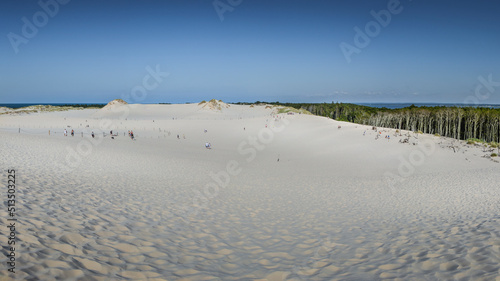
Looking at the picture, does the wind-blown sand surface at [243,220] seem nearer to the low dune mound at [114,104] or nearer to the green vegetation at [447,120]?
the green vegetation at [447,120]

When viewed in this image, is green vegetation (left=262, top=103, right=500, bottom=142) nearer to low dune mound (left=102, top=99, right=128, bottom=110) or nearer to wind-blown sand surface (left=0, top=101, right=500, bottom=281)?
wind-blown sand surface (left=0, top=101, right=500, bottom=281)

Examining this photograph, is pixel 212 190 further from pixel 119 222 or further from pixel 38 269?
pixel 38 269

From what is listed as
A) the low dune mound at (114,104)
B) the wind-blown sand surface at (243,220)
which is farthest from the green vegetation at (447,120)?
the low dune mound at (114,104)

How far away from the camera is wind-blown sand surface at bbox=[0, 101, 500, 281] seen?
17.0ft

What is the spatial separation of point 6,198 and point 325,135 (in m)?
41.7

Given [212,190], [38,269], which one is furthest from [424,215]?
[38,269]

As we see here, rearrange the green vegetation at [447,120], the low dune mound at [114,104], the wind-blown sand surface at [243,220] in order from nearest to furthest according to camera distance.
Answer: the wind-blown sand surface at [243,220], the green vegetation at [447,120], the low dune mound at [114,104]

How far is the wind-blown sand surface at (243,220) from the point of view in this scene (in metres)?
5.20

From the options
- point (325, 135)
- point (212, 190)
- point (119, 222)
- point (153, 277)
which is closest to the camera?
point (153, 277)

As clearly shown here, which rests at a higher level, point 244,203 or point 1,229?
point 1,229

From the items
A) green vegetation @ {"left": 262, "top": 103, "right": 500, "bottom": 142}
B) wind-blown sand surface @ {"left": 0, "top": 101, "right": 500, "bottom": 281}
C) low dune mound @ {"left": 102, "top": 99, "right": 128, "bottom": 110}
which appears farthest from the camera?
low dune mound @ {"left": 102, "top": 99, "right": 128, "bottom": 110}

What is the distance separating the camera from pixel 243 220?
974 cm

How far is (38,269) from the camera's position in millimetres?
4285

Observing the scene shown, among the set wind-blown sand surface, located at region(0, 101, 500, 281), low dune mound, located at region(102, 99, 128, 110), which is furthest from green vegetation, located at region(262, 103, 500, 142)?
low dune mound, located at region(102, 99, 128, 110)
